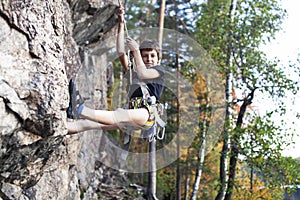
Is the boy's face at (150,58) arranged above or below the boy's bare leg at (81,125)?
above

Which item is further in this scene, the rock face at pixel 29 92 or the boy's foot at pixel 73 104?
the boy's foot at pixel 73 104

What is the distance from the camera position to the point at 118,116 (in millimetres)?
4195

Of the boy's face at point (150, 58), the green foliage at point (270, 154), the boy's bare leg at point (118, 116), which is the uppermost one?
the boy's face at point (150, 58)

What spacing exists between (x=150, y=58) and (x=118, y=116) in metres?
1.03

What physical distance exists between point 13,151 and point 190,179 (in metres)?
12.6

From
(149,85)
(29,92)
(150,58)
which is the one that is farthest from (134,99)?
(29,92)

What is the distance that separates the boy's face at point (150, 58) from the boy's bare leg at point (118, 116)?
696 mm

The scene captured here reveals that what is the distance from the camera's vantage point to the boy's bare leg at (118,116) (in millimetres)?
3994

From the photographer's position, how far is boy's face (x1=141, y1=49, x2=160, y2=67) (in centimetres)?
484

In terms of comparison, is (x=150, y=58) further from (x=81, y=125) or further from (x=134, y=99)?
(x=81, y=125)

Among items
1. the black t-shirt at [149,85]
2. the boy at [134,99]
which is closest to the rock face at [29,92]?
the boy at [134,99]

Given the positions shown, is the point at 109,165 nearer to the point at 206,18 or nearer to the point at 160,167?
the point at 160,167

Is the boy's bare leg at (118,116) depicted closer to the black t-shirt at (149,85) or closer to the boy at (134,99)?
the boy at (134,99)

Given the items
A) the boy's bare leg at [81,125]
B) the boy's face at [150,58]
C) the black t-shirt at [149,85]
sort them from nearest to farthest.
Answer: the boy's bare leg at [81,125] → the black t-shirt at [149,85] → the boy's face at [150,58]
